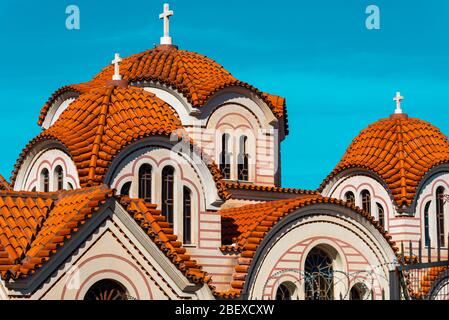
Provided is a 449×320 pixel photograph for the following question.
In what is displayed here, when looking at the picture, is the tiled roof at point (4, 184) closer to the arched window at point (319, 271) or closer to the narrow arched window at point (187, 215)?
the narrow arched window at point (187, 215)

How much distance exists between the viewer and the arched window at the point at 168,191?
31.1 metres

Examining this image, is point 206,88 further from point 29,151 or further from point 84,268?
point 84,268

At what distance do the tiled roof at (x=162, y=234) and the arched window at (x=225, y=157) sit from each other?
904 centimetres

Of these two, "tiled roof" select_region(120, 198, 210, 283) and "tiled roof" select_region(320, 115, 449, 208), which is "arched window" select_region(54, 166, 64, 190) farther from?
"tiled roof" select_region(320, 115, 449, 208)

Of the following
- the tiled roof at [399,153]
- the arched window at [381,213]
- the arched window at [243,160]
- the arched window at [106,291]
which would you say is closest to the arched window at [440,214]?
the tiled roof at [399,153]

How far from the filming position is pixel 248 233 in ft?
103

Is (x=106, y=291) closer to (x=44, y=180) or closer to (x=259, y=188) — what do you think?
(x=44, y=180)

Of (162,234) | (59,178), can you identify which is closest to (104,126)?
(59,178)

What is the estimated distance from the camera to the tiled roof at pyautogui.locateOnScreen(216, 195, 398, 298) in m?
31.0

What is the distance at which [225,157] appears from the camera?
124ft

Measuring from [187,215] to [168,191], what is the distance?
917 millimetres

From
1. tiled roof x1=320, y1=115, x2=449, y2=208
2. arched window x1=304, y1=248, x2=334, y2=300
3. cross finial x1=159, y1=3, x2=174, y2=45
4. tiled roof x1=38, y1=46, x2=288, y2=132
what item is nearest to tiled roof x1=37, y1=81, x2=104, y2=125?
tiled roof x1=38, y1=46, x2=288, y2=132

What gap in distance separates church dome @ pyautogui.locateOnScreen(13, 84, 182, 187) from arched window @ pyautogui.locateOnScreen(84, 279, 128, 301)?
11.3 feet

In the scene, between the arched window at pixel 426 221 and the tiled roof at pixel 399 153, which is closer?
the tiled roof at pixel 399 153
